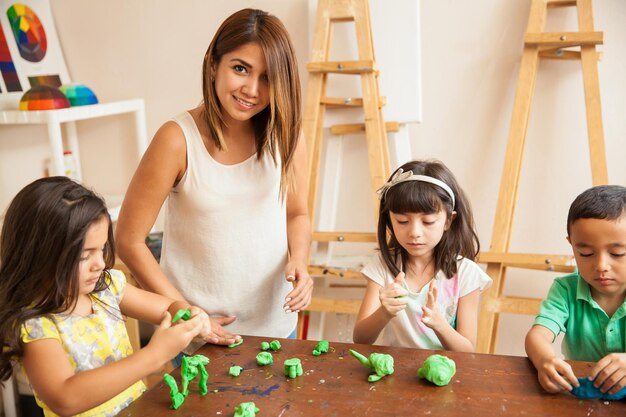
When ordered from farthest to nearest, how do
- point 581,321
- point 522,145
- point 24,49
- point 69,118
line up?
point 24,49 < point 69,118 < point 522,145 < point 581,321

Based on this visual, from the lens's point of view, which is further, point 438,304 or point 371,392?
point 438,304

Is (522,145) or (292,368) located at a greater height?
(522,145)

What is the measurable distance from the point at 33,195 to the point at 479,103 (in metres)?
1.73

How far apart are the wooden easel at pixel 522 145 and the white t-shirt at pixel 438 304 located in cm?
71

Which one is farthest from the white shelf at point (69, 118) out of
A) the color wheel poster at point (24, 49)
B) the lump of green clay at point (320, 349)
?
the lump of green clay at point (320, 349)

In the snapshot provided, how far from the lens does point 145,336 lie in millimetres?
2924

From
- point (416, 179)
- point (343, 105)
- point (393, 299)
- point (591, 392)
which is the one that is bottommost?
point (591, 392)

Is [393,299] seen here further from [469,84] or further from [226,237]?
[469,84]

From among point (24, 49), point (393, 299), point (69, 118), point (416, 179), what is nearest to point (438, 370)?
point (393, 299)

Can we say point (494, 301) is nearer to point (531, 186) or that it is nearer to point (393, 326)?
point (531, 186)

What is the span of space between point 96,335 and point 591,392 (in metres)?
0.93

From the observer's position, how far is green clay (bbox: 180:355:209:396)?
1147 mm

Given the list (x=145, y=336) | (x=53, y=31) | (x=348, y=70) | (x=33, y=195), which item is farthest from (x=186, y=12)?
(x=33, y=195)

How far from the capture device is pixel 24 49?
2.64m
